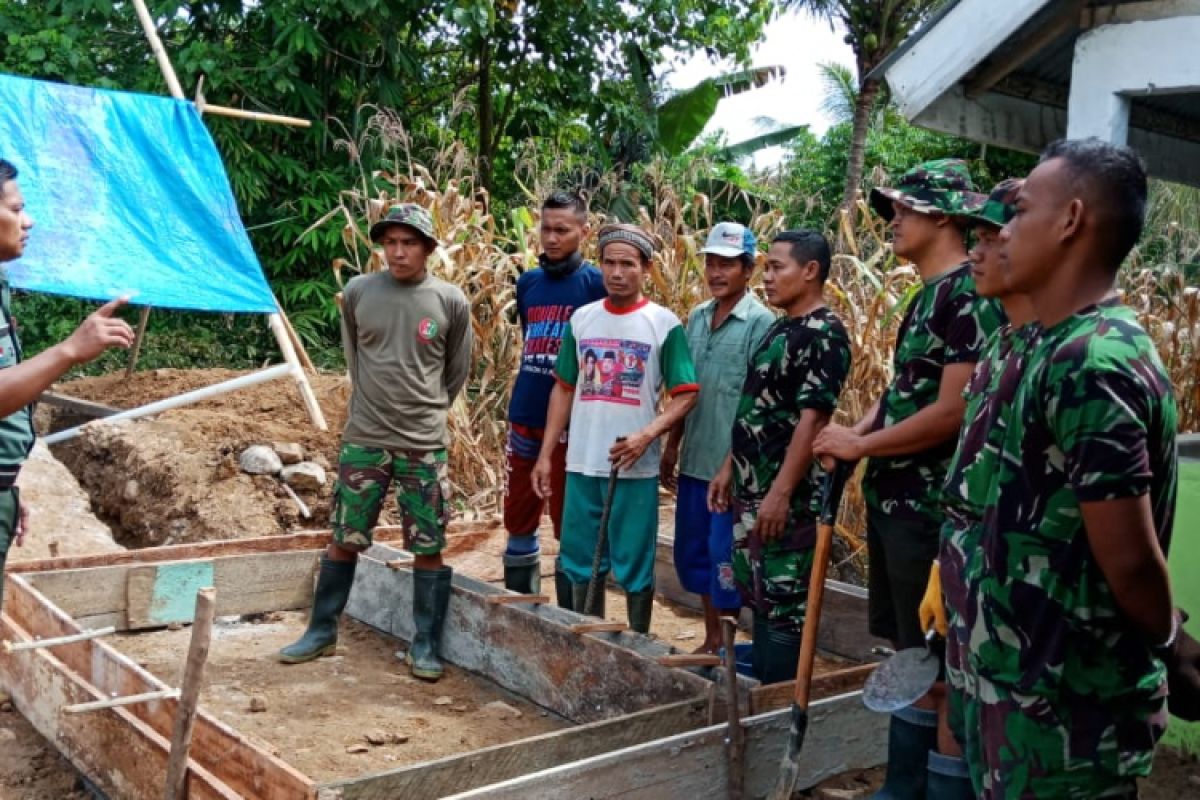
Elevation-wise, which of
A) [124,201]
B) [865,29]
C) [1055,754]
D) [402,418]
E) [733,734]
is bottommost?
[733,734]

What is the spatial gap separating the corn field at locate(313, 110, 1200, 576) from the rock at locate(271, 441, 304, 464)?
924 millimetres

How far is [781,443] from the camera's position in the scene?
391cm

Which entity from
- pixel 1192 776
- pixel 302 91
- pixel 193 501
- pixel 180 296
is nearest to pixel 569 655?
pixel 1192 776

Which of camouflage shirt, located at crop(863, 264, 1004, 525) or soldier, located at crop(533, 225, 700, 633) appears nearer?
camouflage shirt, located at crop(863, 264, 1004, 525)

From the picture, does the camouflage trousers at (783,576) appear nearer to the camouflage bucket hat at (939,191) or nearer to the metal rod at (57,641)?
the camouflage bucket hat at (939,191)

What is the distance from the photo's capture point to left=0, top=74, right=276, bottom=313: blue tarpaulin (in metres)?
6.82

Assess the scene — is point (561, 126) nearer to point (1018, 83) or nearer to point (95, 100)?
point (95, 100)

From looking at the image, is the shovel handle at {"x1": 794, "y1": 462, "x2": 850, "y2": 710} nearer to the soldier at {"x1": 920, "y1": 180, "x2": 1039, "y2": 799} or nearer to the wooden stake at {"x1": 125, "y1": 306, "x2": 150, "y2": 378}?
the soldier at {"x1": 920, "y1": 180, "x2": 1039, "y2": 799}

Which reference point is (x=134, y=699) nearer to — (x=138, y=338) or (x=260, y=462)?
(x=260, y=462)

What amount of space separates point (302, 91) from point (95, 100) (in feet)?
13.4

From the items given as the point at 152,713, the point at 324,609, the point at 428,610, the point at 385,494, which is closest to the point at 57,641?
the point at 152,713

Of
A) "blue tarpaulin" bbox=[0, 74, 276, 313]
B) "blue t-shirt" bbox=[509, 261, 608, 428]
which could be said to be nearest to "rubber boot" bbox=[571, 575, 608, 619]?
"blue t-shirt" bbox=[509, 261, 608, 428]

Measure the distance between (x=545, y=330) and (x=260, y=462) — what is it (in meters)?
2.61

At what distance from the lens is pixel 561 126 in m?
13.9
